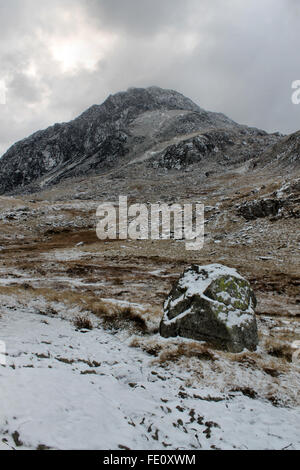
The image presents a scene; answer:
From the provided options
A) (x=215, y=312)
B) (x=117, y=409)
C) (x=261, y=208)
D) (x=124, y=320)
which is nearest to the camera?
(x=117, y=409)

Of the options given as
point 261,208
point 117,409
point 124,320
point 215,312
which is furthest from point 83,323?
point 261,208

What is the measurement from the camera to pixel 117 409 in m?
6.88

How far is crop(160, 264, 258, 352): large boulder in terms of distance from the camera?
37.3 ft

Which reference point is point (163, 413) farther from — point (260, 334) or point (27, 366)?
point (260, 334)

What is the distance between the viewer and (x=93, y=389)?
771 centimetres

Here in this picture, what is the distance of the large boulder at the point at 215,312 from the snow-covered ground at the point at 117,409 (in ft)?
8.28

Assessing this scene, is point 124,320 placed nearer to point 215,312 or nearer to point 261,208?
point 215,312

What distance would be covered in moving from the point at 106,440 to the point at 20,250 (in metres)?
44.9

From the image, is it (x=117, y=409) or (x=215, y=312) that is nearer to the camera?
(x=117, y=409)

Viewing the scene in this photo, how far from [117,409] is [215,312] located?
20.6 ft

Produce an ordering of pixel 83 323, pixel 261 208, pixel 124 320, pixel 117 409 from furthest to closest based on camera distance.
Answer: pixel 261 208, pixel 124 320, pixel 83 323, pixel 117 409

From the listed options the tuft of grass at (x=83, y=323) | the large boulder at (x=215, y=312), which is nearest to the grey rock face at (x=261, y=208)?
the large boulder at (x=215, y=312)

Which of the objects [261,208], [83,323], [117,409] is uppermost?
[261,208]

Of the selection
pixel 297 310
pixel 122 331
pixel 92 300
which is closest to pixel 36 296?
pixel 92 300
